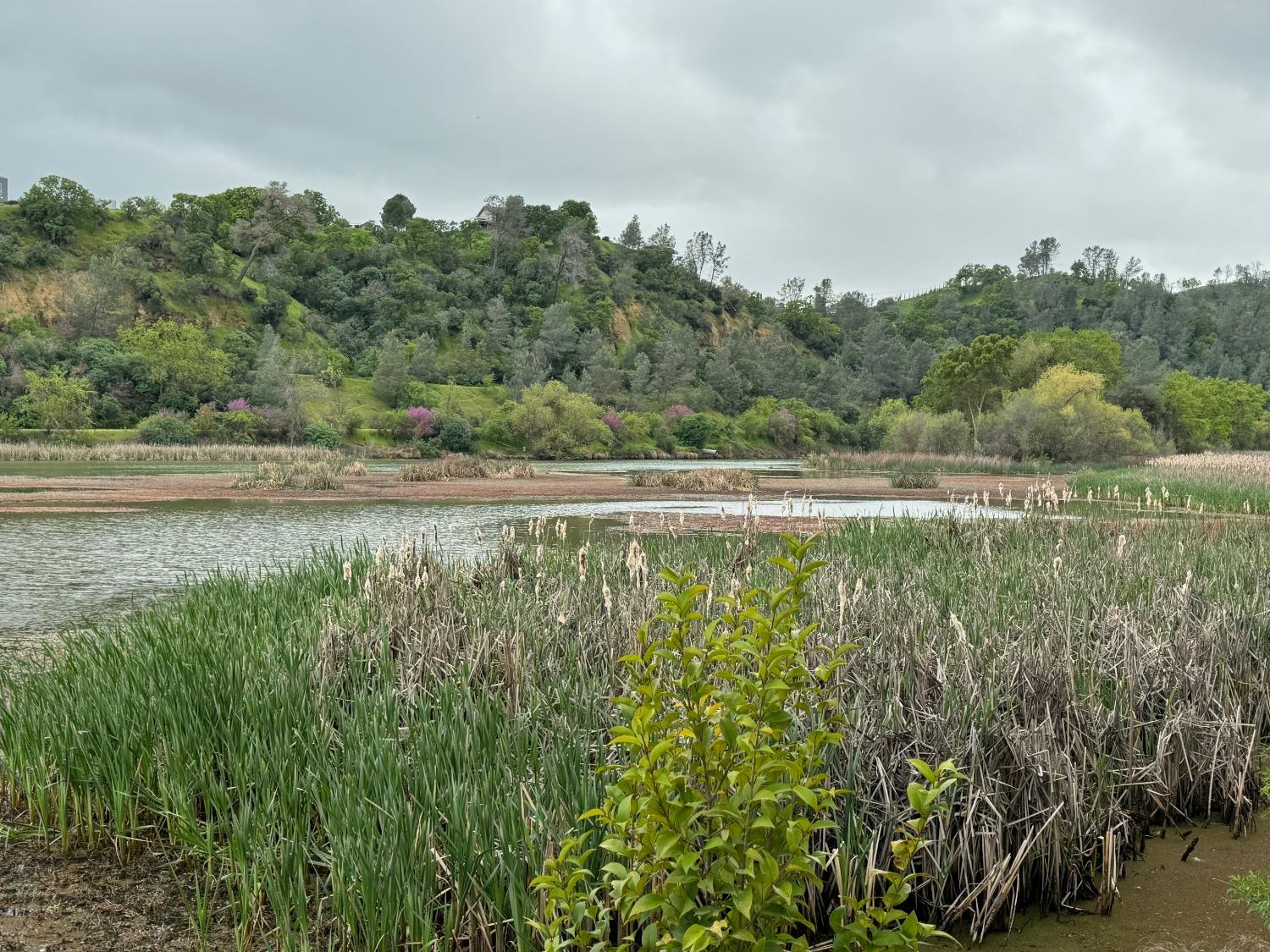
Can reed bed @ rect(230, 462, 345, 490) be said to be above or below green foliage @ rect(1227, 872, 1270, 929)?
above

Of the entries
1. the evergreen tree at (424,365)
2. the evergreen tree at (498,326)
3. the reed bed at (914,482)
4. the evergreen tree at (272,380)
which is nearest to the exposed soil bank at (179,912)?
the reed bed at (914,482)

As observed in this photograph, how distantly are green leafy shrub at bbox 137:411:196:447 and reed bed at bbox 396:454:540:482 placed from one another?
92.5 ft

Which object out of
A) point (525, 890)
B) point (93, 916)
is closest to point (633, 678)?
point (525, 890)

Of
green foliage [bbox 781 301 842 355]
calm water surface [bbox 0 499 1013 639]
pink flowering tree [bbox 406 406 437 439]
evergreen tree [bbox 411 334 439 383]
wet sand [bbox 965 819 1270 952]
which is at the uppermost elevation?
green foliage [bbox 781 301 842 355]

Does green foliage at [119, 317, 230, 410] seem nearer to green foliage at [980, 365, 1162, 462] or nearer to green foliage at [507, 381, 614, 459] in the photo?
green foliage at [507, 381, 614, 459]

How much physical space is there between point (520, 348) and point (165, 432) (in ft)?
146

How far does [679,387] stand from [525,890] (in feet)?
313

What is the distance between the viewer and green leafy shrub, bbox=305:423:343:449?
63594mm

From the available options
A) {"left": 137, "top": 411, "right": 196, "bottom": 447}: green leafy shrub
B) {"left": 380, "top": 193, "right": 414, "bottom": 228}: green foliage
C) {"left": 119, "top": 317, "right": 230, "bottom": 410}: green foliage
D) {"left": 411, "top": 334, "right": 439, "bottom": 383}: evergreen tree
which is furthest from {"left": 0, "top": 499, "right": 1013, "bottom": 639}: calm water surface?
{"left": 380, "top": 193, "right": 414, "bottom": 228}: green foliage

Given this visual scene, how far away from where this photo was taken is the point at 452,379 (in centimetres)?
8638

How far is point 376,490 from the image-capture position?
90.9 ft

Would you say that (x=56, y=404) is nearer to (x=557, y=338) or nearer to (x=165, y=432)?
(x=165, y=432)

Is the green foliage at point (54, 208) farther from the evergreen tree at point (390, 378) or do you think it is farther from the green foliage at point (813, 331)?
the green foliage at point (813, 331)

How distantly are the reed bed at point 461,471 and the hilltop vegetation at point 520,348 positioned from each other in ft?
96.0
